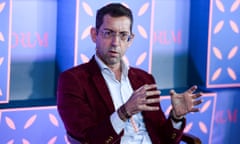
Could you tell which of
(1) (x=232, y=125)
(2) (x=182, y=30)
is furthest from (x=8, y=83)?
(1) (x=232, y=125)

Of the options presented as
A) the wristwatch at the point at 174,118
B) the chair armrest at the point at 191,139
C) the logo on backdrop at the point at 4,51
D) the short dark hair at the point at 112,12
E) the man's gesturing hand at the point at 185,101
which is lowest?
the chair armrest at the point at 191,139

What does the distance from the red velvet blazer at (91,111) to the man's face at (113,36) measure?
0.40 feet

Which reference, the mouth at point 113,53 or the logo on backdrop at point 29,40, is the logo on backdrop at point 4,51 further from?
the mouth at point 113,53

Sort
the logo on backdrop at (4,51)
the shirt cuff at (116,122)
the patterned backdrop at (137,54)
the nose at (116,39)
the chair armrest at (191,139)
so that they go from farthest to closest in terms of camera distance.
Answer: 1. the patterned backdrop at (137,54)
2. the logo on backdrop at (4,51)
3. the chair armrest at (191,139)
4. the nose at (116,39)
5. the shirt cuff at (116,122)

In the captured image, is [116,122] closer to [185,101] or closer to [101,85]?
[101,85]

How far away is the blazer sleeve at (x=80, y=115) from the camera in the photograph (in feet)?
6.57

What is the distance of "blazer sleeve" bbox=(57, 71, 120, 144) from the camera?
200cm

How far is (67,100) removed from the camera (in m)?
2.13

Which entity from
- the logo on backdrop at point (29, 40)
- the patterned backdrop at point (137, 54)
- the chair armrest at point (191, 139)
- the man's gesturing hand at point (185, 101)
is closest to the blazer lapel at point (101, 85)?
the man's gesturing hand at point (185, 101)

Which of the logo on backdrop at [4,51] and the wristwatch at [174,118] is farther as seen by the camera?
the logo on backdrop at [4,51]

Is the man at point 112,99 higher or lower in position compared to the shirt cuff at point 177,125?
higher

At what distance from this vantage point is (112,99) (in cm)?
225

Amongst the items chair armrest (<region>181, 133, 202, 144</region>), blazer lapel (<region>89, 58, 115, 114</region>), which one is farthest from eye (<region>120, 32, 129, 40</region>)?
chair armrest (<region>181, 133, 202, 144</region>)

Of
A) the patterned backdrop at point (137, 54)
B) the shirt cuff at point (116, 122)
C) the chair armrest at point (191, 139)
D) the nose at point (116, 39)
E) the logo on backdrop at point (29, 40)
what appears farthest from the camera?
the logo on backdrop at point (29, 40)
